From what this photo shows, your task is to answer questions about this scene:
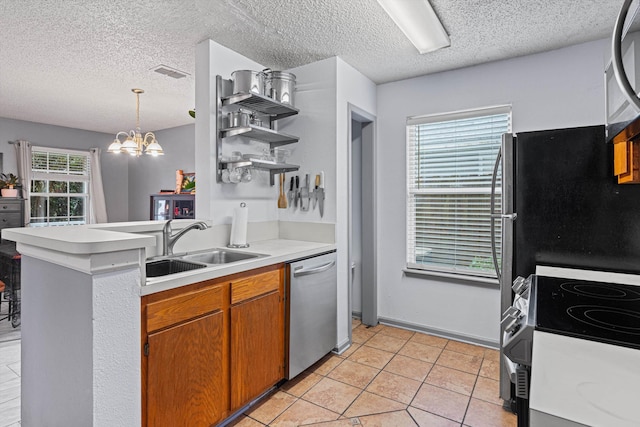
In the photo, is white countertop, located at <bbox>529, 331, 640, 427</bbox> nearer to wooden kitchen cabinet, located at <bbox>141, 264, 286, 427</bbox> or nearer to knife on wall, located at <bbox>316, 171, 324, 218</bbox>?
wooden kitchen cabinet, located at <bbox>141, 264, 286, 427</bbox>

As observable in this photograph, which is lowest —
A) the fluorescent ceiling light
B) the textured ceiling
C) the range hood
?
the range hood

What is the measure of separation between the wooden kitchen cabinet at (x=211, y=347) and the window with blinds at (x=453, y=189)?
5.37ft

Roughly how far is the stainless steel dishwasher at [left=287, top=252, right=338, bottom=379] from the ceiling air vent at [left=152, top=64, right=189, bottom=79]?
2229 mm

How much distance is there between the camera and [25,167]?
5258 millimetres

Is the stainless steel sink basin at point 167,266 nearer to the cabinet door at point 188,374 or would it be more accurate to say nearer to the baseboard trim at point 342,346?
the cabinet door at point 188,374

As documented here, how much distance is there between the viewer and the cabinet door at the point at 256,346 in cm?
185

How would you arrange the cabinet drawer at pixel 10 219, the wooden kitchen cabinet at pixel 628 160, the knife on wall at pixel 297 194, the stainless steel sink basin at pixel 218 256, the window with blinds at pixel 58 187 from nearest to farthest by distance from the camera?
1. the wooden kitchen cabinet at pixel 628 160
2. the stainless steel sink basin at pixel 218 256
3. the knife on wall at pixel 297 194
4. the cabinet drawer at pixel 10 219
5. the window with blinds at pixel 58 187

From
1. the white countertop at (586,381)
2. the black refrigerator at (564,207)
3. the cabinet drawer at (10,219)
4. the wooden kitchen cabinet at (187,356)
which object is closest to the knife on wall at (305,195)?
the wooden kitchen cabinet at (187,356)

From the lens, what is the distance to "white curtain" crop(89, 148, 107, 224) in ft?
20.0

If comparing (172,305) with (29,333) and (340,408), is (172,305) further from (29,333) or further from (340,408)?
(340,408)

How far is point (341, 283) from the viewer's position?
2.86m

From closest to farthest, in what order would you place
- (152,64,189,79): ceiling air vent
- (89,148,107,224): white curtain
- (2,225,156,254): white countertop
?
(2,225,156,254): white countertop < (152,64,189,79): ceiling air vent < (89,148,107,224): white curtain

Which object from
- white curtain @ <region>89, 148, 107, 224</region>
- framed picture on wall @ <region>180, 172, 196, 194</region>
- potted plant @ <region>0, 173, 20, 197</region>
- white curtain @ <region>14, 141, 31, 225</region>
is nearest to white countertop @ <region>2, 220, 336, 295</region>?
Result: framed picture on wall @ <region>180, 172, 196, 194</region>

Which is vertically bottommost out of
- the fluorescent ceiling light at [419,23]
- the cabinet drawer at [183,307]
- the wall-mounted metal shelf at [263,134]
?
the cabinet drawer at [183,307]
